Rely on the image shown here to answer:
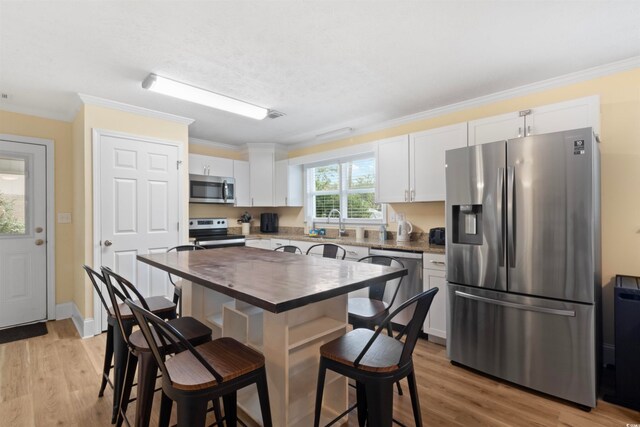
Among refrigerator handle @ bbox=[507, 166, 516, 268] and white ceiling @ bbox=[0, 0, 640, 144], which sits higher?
white ceiling @ bbox=[0, 0, 640, 144]

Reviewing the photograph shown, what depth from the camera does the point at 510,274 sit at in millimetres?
2258

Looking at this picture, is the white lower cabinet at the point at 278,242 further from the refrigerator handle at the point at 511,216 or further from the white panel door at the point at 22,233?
the refrigerator handle at the point at 511,216

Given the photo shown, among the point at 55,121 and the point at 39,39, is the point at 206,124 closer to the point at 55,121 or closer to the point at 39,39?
the point at 55,121

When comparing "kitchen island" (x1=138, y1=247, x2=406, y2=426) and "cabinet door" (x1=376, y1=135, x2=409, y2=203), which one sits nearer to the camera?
"kitchen island" (x1=138, y1=247, x2=406, y2=426)

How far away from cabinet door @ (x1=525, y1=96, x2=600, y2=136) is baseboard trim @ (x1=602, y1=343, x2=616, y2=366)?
5.66 ft

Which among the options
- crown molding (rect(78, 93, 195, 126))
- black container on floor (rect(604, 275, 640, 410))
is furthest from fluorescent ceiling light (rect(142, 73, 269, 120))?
black container on floor (rect(604, 275, 640, 410))

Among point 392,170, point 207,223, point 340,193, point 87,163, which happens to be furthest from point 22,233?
point 392,170

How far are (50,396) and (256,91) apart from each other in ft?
9.31

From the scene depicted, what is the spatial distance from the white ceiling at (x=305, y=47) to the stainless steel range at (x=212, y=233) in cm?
175

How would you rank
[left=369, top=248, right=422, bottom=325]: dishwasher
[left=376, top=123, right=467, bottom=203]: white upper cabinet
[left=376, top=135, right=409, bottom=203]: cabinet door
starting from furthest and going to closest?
[left=376, top=135, right=409, bottom=203]: cabinet door, [left=376, top=123, right=467, bottom=203]: white upper cabinet, [left=369, top=248, right=422, bottom=325]: dishwasher

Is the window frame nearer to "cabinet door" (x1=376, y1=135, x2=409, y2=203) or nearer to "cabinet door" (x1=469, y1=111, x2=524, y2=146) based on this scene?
"cabinet door" (x1=376, y1=135, x2=409, y2=203)

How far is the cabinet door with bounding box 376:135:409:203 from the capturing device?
350 cm

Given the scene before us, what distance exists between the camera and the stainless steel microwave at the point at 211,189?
4.39 metres

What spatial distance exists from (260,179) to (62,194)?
254 centimetres
